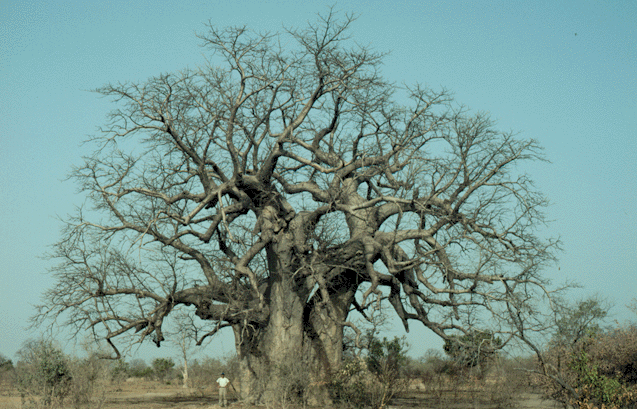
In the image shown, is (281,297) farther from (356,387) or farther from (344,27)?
(344,27)

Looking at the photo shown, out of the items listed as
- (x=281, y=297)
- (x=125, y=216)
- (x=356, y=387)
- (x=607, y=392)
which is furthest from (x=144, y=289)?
(x=607, y=392)

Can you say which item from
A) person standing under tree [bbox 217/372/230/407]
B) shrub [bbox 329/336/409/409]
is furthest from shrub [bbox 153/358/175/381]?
shrub [bbox 329/336/409/409]

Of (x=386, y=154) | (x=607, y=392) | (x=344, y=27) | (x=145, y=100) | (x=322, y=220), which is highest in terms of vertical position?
(x=344, y=27)

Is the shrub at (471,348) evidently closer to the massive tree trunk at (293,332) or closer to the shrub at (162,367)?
the massive tree trunk at (293,332)

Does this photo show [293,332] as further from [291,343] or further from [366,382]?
[366,382]

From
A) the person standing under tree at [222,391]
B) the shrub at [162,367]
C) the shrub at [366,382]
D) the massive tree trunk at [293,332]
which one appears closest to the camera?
the shrub at [366,382]

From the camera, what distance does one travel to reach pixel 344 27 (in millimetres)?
12406

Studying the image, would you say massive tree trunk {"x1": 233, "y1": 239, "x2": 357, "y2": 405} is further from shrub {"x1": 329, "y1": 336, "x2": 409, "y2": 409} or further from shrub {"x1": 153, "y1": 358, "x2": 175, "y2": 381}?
shrub {"x1": 153, "y1": 358, "x2": 175, "y2": 381}

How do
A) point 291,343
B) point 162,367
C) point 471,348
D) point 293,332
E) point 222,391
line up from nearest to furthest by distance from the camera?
point 471,348
point 291,343
point 293,332
point 222,391
point 162,367

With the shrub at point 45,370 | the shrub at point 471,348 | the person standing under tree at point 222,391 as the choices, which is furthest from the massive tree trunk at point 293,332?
the shrub at point 45,370

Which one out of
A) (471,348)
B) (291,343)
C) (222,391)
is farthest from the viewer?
(222,391)

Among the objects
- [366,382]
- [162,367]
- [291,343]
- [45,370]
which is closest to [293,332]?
[291,343]

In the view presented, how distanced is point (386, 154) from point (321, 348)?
4.86 m

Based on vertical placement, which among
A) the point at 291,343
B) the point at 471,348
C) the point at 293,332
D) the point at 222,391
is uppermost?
the point at 293,332
